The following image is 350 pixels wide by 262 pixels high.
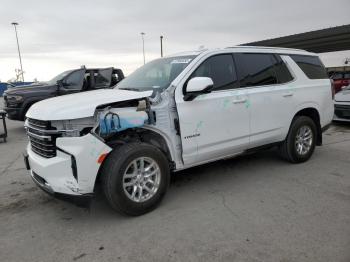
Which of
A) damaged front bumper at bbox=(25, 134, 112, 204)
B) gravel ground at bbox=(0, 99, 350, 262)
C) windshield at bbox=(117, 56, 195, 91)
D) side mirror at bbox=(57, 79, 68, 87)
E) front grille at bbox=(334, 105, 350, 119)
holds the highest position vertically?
windshield at bbox=(117, 56, 195, 91)

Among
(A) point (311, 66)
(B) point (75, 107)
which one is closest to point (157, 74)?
(B) point (75, 107)

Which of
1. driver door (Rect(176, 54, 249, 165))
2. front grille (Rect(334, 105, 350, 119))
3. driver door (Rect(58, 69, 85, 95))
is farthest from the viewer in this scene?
driver door (Rect(58, 69, 85, 95))

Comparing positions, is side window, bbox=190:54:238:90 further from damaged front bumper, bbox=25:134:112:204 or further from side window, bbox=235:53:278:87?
damaged front bumper, bbox=25:134:112:204

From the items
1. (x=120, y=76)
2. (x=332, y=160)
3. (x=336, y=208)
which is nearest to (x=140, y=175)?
(x=336, y=208)

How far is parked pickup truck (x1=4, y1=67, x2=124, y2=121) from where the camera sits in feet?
30.2

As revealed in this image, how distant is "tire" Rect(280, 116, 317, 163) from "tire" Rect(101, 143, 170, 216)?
7.96ft

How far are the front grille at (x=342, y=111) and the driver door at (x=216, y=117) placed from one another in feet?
17.7

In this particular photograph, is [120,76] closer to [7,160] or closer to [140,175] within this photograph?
[7,160]

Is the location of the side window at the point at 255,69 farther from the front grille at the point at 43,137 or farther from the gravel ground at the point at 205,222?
the front grille at the point at 43,137

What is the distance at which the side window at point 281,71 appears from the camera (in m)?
4.84

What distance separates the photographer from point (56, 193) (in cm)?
315

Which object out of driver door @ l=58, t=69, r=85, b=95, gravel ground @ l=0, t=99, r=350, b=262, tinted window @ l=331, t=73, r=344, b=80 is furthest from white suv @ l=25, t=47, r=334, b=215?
tinted window @ l=331, t=73, r=344, b=80

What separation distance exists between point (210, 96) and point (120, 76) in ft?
24.1

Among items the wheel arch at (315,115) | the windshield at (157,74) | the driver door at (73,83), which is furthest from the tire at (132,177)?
the driver door at (73,83)
